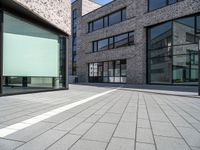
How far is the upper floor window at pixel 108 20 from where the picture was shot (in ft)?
80.8

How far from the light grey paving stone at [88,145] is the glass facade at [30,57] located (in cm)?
706

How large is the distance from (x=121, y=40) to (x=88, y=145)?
22248mm

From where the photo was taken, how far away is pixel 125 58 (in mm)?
23281

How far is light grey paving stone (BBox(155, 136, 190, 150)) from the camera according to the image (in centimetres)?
310

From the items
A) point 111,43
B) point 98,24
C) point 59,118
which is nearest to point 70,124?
point 59,118

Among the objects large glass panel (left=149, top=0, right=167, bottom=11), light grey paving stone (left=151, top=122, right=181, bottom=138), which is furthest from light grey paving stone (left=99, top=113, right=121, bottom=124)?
large glass panel (left=149, top=0, right=167, bottom=11)

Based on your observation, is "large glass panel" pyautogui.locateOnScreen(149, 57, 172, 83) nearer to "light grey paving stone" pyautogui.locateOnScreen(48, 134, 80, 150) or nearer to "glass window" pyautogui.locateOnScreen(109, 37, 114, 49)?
"glass window" pyautogui.locateOnScreen(109, 37, 114, 49)

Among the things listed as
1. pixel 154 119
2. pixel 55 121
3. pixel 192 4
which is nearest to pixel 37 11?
pixel 55 121

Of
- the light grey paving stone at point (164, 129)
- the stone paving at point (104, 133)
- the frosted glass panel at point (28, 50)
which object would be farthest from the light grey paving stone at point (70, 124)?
the frosted glass panel at point (28, 50)

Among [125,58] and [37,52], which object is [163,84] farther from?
[37,52]

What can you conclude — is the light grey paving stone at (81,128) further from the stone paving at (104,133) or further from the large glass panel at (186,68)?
the large glass panel at (186,68)

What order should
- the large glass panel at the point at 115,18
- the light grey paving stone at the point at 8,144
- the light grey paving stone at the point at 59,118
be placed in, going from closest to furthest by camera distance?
the light grey paving stone at the point at 8,144 → the light grey paving stone at the point at 59,118 → the large glass panel at the point at 115,18

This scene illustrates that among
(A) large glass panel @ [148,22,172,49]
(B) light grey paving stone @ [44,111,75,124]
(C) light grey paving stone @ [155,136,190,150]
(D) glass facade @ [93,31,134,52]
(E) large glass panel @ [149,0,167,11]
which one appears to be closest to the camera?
(C) light grey paving stone @ [155,136,190,150]

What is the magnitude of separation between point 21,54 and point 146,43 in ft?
49.0
